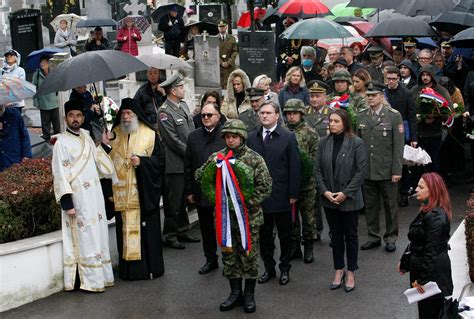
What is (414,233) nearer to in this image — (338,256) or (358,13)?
(338,256)

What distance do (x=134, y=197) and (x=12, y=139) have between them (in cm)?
291

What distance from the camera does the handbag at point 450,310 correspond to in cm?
700

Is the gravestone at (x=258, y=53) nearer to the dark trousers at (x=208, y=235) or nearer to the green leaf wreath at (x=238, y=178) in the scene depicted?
the dark trousers at (x=208, y=235)

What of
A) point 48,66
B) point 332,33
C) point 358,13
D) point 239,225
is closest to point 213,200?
point 239,225

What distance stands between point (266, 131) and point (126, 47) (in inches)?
440

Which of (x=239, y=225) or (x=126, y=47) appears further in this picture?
(x=126, y=47)

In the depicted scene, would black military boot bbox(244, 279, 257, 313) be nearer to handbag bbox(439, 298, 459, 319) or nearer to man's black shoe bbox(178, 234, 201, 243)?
handbag bbox(439, 298, 459, 319)

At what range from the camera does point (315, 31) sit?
15820mm

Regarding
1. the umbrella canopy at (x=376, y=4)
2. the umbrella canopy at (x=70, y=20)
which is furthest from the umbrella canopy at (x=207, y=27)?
the umbrella canopy at (x=70, y=20)

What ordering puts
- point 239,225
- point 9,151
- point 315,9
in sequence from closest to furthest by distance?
point 239,225
point 9,151
point 315,9

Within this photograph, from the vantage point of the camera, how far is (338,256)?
9688 mm

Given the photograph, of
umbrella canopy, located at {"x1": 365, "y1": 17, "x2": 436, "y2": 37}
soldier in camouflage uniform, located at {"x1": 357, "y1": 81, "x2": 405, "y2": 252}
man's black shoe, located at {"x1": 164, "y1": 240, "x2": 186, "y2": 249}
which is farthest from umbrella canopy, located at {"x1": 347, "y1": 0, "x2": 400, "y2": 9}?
man's black shoe, located at {"x1": 164, "y1": 240, "x2": 186, "y2": 249}

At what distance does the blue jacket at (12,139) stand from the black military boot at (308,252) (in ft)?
13.7

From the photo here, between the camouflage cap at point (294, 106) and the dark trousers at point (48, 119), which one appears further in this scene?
the dark trousers at point (48, 119)
